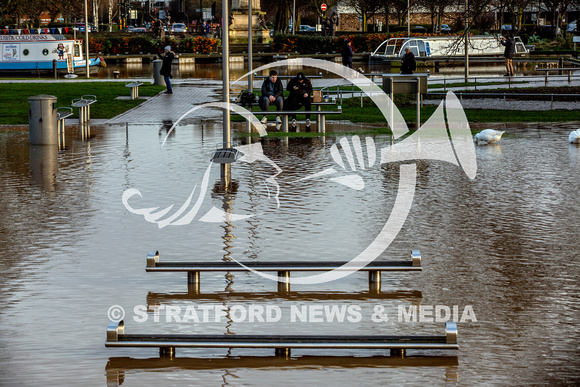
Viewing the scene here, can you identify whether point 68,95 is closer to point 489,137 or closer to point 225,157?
point 489,137

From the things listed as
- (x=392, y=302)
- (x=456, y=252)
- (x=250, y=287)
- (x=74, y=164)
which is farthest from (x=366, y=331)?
(x=74, y=164)

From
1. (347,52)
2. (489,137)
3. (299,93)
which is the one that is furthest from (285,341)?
(347,52)

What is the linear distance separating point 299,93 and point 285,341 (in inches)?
623

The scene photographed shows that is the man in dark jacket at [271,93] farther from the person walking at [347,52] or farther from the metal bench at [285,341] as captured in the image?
the person walking at [347,52]

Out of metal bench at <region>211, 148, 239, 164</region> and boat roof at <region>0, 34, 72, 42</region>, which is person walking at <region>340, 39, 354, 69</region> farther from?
metal bench at <region>211, 148, 239, 164</region>

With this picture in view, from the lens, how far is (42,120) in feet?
59.9

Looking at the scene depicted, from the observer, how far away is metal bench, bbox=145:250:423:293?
26.3 feet

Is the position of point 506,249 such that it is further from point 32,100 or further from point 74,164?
point 32,100

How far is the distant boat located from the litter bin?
26.5m

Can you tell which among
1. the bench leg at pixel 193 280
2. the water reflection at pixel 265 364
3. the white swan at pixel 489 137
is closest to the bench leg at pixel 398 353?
the water reflection at pixel 265 364

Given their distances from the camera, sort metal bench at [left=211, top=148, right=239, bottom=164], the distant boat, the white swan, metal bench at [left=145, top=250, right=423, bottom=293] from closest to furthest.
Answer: metal bench at [left=145, top=250, right=423, bottom=293] < metal bench at [left=211, top=148, right=239, bottom=164] < the white swan < the distant boat

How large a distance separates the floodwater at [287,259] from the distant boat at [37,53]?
29.4 meters

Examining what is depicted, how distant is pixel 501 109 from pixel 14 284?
1957 centimetres

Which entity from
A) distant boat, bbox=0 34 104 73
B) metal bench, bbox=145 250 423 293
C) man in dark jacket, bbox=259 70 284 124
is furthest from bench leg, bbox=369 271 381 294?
distant boat, bbox=0 34 104 73
